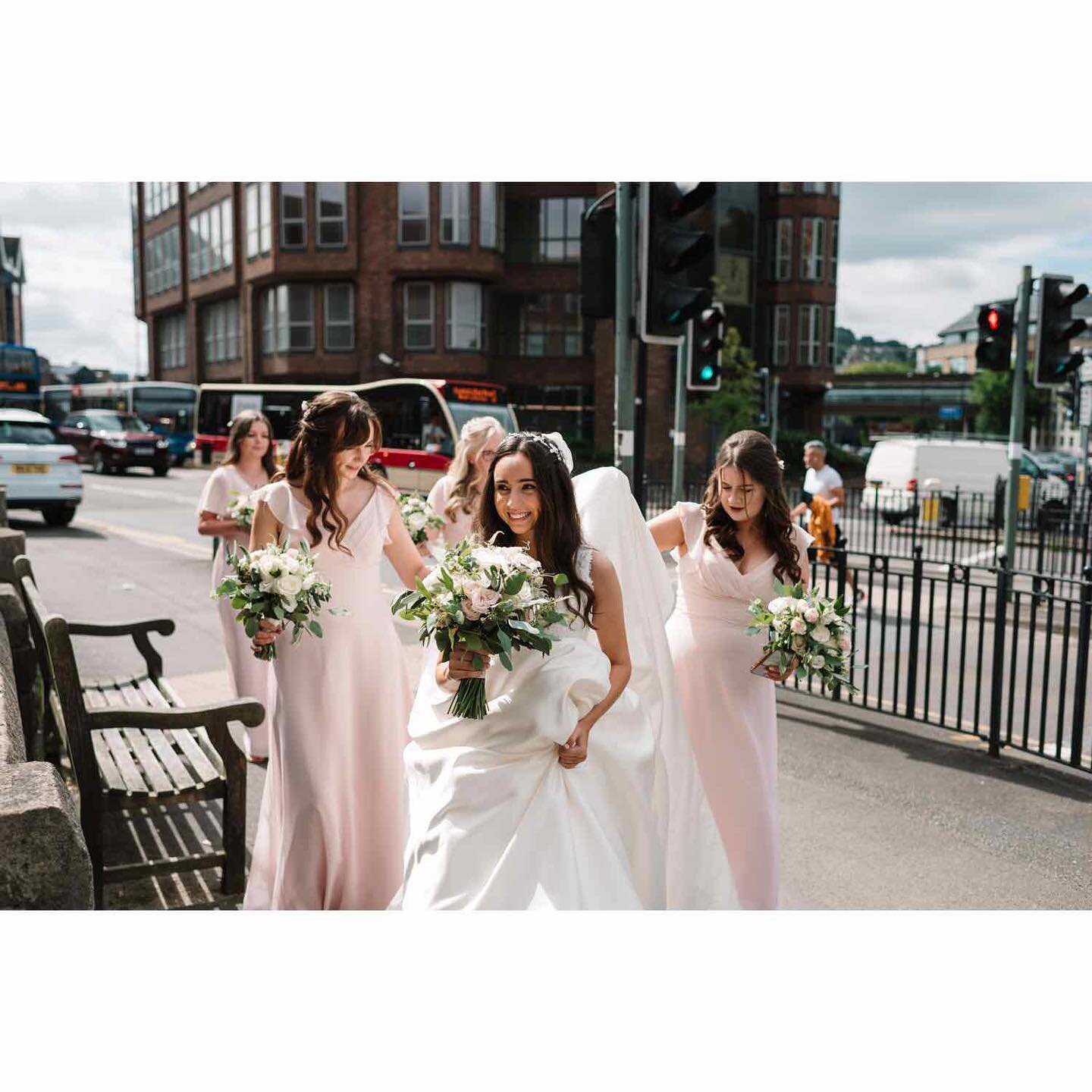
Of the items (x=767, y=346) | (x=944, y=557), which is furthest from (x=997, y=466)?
(x=767, y=346)

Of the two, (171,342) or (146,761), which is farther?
(171,342)

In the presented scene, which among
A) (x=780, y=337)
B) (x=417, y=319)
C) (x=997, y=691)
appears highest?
(x=417, y=319)

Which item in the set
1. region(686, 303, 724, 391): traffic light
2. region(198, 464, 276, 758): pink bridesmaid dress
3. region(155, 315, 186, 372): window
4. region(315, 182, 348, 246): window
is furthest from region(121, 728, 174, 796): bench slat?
region(155, 315, 186, 372): window

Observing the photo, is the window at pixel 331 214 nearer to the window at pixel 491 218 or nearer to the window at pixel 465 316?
the window at pixel 465 316

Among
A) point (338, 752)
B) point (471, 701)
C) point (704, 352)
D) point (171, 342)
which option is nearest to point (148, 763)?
point (338, 752)

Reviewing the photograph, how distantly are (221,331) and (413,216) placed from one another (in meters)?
13.8

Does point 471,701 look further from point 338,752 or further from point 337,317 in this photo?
point 337,317

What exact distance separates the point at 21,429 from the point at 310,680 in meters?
17.4

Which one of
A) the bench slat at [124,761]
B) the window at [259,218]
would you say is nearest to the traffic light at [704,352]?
the bench slat at [124,761]

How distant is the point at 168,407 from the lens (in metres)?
42.4

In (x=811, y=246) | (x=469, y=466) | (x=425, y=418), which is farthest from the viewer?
(x=811, y=246)

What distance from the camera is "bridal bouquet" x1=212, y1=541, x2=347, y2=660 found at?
12.5 ft

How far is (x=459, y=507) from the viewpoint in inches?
264

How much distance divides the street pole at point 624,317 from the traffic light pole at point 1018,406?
5507 millimetres
